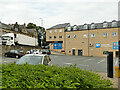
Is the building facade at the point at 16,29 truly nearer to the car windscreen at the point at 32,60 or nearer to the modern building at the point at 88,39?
the modern building at the point at 88,39

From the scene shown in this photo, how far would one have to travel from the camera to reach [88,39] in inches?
1780

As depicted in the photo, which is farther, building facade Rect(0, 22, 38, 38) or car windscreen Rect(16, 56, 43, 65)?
building facade Rect(0, 22, 38, 38)

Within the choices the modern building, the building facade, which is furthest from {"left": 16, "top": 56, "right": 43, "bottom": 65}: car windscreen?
the building facade

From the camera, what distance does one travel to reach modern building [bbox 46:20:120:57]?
41.6m

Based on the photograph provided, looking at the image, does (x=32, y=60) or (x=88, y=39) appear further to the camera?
(x=88, y=39)

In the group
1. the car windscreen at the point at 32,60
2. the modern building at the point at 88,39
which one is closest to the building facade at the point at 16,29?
the modern building at the point at 88,39

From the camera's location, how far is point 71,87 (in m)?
2.73

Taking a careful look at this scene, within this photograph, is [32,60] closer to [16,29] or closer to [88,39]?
[88,39]

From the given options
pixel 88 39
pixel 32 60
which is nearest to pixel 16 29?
pixel 88 39

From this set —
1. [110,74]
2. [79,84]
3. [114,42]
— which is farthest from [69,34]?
[79,84]

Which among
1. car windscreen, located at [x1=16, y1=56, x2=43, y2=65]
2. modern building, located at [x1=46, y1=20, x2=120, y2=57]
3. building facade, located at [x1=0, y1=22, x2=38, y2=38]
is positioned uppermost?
building facade, located at [x1=0, y1=22, x2=38, y2=38]

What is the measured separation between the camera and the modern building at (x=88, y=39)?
4158 cm

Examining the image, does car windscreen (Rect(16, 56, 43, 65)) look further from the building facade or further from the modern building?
the building facade

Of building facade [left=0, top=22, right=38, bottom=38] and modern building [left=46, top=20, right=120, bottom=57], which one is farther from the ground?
building facade [left=0, top=22, right=38, bottom=38]
